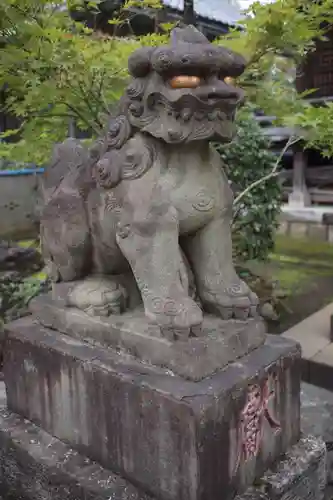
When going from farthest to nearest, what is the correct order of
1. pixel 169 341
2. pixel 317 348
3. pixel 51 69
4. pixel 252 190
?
1. pixel 252 190
2. pixel 317 348
3. pixel 51 69
4. pixel 169 341

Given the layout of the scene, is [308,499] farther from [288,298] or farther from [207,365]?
[288,298]

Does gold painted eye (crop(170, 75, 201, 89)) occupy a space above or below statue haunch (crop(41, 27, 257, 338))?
above

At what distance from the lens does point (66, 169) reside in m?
2.12

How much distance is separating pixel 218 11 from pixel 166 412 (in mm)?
7544

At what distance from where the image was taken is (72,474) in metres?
1.85

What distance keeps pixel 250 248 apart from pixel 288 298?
91cm

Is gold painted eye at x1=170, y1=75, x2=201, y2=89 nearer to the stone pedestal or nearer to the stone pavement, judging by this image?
the stone pedestal

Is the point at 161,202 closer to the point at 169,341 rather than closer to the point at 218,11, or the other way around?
the point at 169,341

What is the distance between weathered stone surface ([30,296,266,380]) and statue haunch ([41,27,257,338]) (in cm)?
4

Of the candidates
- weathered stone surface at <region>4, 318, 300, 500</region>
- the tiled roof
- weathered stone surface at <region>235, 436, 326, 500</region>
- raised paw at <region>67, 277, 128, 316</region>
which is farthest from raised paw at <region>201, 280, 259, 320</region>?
the tiled roof

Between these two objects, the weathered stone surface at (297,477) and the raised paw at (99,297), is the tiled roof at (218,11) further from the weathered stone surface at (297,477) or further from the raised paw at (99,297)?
the weathered stone surface at (297,477)

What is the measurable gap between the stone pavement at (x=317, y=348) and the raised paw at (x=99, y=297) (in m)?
1.90

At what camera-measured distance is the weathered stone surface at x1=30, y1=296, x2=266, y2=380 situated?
1661mm

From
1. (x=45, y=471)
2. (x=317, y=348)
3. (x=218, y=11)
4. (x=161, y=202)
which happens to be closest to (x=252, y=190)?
(x=317, y=348)
